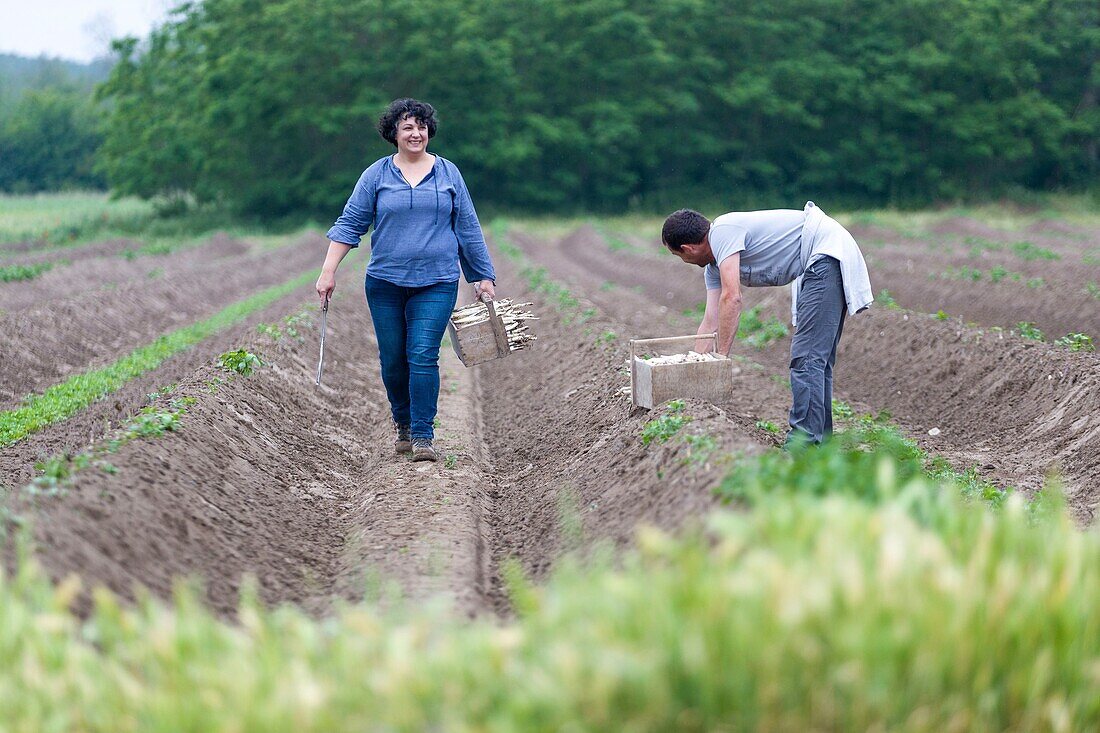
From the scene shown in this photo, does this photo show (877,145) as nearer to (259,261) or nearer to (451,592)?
(259,261)

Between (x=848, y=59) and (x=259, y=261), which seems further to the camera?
(x=848, y=59)

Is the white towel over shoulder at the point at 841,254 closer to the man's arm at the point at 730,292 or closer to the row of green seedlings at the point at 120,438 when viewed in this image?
the man's arm at the point at 730,292

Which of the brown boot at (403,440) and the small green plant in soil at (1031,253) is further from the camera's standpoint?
the small green plant in soil at (1031,253)

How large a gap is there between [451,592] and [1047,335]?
10.6 meters

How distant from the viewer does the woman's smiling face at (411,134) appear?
300 inches

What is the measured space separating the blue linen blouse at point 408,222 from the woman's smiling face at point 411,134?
14 cm

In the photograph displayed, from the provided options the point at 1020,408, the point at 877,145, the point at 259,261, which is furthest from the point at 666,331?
the point at 877,145

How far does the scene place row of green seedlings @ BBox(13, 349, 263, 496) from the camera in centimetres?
534

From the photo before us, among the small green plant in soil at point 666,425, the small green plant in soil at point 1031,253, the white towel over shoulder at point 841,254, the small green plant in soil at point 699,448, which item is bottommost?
the small green plant in soil at point 1031,253

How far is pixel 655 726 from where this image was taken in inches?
118

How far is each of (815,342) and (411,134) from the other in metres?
2.95

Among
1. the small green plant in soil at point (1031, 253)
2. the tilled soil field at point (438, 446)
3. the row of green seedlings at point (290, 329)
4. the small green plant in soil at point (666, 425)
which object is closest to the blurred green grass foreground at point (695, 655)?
the tilled soil field at point (438, 446)

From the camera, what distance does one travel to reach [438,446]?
888 cm

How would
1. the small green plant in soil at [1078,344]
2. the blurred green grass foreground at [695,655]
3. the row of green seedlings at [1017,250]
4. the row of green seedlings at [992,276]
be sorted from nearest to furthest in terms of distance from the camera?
the blurred green grass foreground at [695,655]
the small green plant in soil at [1078,344]
the row of green seedlings at [992,276]
the row of green seedlings at [1017,250]
